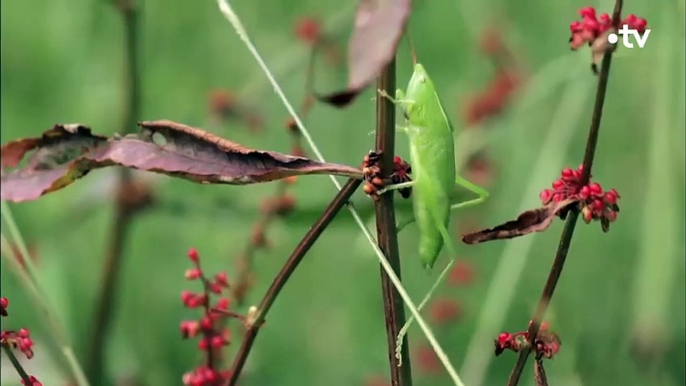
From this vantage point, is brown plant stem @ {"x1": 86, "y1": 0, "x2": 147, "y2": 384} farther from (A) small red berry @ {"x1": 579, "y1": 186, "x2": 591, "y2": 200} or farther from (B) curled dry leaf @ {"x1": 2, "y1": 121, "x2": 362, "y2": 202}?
(A) small red berry @ {"x1": 579, "y1": 186, "x2": 591, "y2": 200}

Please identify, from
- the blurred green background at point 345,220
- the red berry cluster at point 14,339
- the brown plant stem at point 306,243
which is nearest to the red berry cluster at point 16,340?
the red berry cluster at point 14,339

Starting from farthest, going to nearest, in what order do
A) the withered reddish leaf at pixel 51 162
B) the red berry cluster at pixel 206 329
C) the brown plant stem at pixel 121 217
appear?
the brown plant stem at pixel 121 217
the red berry cluster at pixel 206 329
the withered reddish leaf at pixel 51 162

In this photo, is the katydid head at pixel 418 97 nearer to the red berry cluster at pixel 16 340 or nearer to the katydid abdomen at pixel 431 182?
the katydid abdomen at pixel 431 182

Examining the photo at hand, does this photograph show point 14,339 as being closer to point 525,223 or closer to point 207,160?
point 207,160

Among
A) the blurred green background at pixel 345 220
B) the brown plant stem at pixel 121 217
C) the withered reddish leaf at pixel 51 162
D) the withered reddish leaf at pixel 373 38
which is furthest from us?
the blurred green background at pixel 345 220

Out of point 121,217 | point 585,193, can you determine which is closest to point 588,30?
point 585,193

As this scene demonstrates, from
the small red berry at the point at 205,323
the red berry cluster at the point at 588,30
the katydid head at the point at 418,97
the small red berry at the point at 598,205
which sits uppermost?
the katydid head at the point at 418,97

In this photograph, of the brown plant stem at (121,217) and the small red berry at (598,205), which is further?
the brown plant stem at (121,217)
